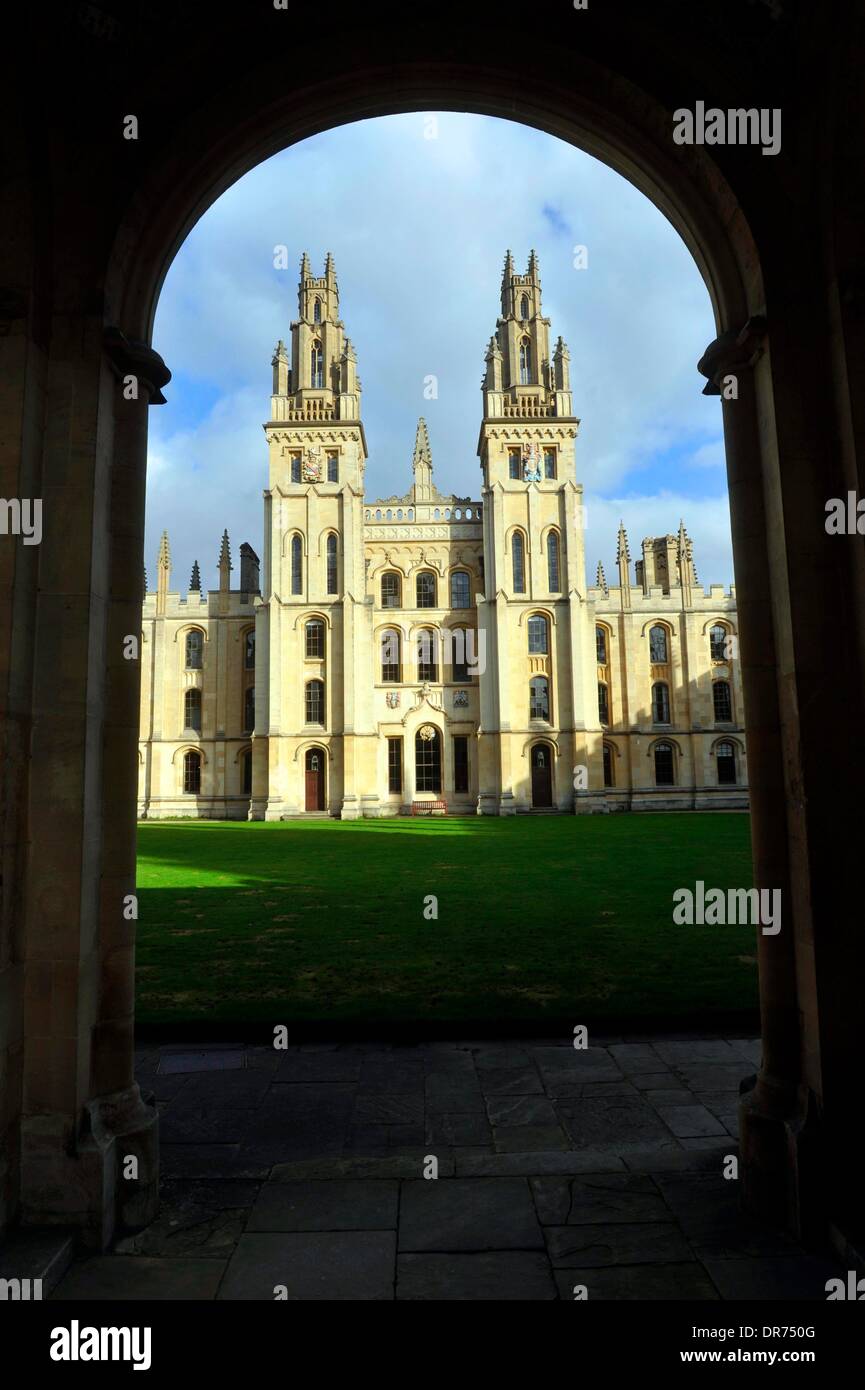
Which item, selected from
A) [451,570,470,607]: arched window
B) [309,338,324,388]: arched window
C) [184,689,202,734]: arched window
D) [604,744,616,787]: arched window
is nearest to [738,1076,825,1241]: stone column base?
[451,570,470,607]: arched window

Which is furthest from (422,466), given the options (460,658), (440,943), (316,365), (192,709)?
(440,943)

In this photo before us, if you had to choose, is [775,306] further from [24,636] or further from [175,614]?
[175,614]

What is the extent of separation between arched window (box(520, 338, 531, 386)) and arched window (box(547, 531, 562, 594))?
9.24 m

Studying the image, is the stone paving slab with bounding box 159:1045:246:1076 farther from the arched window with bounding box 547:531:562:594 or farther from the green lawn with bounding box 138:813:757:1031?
the arched window with bounding box 547:531:562:594

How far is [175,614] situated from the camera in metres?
44.7

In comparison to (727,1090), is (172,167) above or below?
above

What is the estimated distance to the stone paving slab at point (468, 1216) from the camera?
3031mm

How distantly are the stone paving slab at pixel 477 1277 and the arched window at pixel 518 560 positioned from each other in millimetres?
38052

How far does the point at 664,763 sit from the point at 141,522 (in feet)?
142

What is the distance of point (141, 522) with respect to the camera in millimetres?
3812

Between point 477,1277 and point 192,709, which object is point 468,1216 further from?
point 192,709

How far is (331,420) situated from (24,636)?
135ft

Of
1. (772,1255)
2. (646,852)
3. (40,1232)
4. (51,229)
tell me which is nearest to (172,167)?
(51,229)
